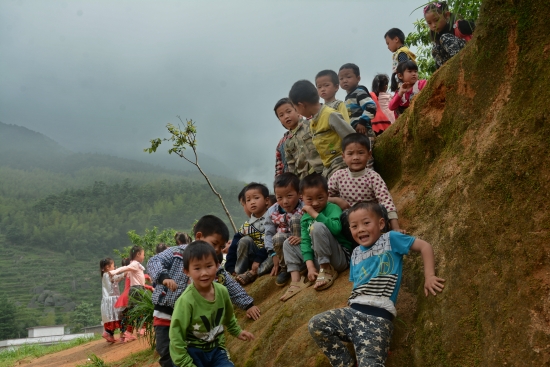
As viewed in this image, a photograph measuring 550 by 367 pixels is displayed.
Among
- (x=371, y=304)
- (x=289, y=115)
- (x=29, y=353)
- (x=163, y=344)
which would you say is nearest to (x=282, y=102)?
(x=289, y=115)

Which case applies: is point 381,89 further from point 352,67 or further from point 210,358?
point 210,358

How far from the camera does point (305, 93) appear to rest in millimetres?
6211

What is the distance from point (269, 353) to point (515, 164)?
9.08 feet

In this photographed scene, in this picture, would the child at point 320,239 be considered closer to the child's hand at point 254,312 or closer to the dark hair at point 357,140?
the child's hand at point 254,312

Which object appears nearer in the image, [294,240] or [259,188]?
[294,240]

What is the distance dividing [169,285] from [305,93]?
283 centimetres

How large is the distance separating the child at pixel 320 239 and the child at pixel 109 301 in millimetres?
7399

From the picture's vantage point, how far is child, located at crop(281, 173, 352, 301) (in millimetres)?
4797

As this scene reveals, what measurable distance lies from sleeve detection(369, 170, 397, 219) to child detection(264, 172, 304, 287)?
88cm

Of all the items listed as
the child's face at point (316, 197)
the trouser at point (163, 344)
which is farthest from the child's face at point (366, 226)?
the trouser at point (163, 344)

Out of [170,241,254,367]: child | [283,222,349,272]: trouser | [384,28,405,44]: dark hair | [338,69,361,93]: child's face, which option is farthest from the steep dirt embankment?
[384,28,405,44]: dark hair

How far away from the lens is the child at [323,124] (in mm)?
5992

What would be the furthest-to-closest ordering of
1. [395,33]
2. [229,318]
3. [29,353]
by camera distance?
[29,353] → [395,33] → [229,318]

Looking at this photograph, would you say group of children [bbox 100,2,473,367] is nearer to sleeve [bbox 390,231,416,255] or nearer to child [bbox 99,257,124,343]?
sleeve [bbox 390,231,416,255]
